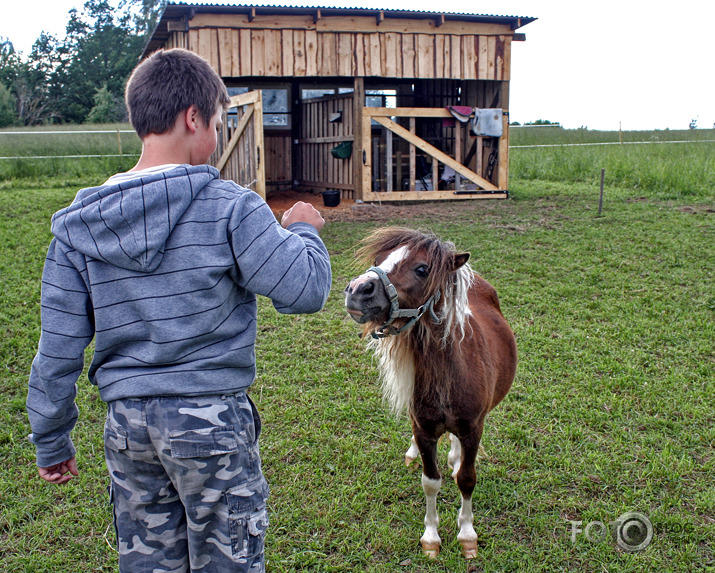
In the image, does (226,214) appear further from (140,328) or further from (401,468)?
(401,468)

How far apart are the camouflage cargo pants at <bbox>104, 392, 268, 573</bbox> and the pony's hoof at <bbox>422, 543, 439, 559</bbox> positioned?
60.3 inches

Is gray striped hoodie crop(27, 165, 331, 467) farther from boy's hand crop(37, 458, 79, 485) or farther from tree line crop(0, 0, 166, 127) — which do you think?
tree line crop(0, 0, 166, 127)

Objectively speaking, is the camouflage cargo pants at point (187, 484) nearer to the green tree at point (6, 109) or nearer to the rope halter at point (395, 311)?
the rope halter at point (395, 311)

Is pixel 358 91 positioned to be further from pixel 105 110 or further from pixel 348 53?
pixel 105 110

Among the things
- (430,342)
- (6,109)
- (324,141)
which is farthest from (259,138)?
(6,109)

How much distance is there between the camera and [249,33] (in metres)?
10.9

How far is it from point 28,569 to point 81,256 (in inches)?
82.6

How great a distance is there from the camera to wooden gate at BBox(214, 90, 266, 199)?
991cm

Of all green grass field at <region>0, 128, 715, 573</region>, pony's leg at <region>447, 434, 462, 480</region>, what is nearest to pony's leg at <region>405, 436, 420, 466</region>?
green grass field at <region>0, 128, 715, 573</region>

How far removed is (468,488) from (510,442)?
3.45ft

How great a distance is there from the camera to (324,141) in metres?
13.8

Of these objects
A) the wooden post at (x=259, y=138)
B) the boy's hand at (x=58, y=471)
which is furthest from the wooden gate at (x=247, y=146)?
the boy's hand at (x=58, y=471)

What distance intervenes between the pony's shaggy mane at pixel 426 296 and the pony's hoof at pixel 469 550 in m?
0.79

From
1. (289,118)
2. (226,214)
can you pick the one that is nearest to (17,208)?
Answer: (289,118)
